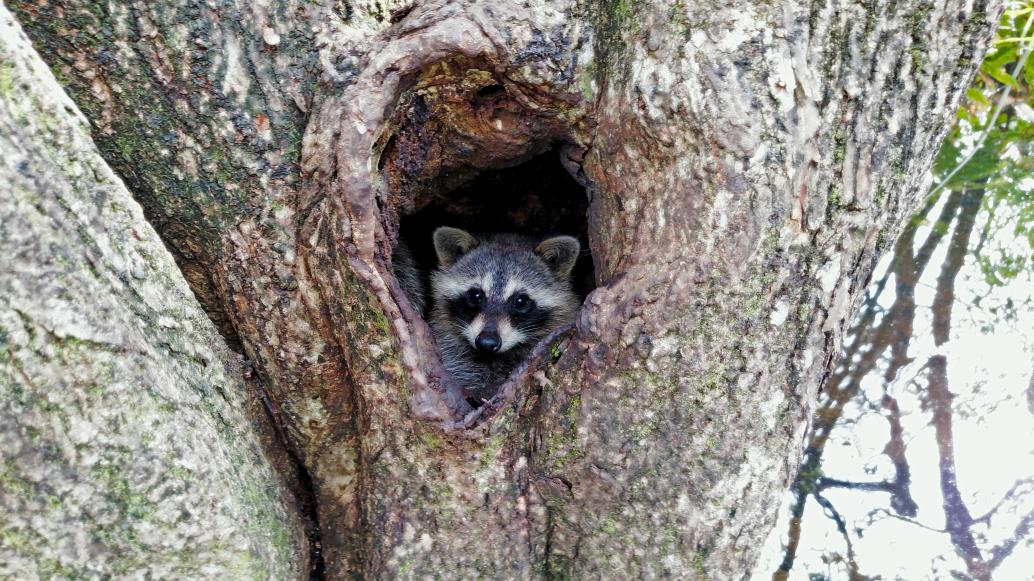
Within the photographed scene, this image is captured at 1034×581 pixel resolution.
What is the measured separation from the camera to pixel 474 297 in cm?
327

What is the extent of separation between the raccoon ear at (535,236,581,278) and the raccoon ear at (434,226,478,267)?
0.30 meters

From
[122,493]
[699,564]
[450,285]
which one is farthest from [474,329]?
[122,493]

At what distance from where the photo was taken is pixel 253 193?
1671 millimetres

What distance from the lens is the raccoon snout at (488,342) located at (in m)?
2.90

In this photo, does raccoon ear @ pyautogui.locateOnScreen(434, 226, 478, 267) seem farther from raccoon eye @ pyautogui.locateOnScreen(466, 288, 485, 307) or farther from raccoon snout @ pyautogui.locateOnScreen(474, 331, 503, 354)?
raccoon snout @ pyautogui.locateOnScreen(474, 331, 503, 354)

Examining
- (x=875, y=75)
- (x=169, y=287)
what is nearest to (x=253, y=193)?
(x=169, y=287)

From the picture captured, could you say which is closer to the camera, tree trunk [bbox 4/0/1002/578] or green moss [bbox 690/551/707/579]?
tree trunk [bbox 4/0/1002/578]

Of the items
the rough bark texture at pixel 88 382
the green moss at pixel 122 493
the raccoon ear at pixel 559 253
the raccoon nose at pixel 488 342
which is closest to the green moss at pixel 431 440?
the rough bark texture at pixel 88 382

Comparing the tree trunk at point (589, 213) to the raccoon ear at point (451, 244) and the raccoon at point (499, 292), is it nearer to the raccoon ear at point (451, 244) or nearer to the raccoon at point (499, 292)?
the raccoon at point (499, 292)

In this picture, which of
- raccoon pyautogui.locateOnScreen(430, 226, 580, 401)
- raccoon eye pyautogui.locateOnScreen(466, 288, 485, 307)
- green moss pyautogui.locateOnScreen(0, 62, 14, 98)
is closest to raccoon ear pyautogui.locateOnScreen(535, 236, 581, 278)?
raccoon pyautogui.locateOnScreen(430, 226, 580, 401)

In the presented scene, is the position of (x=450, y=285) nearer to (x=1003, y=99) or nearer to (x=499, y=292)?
(x=499, y=292)

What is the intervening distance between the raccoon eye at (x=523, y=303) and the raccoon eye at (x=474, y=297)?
142 millimetres

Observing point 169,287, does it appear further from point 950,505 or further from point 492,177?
point 950,505

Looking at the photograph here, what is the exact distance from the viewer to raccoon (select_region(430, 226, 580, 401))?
3084 mm
